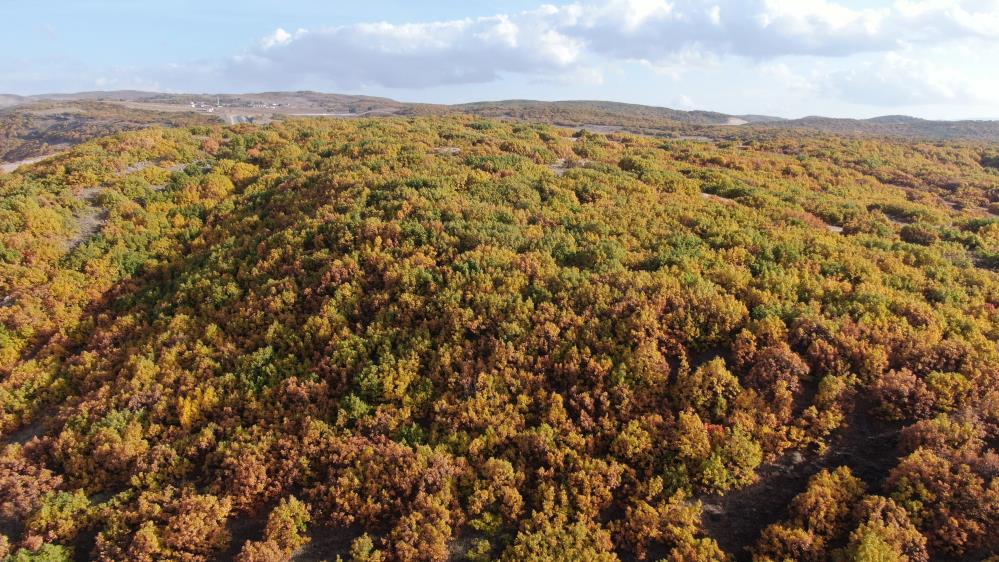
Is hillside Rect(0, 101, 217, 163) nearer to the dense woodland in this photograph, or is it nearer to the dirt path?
the dense woodland

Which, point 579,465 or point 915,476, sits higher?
point 915,476

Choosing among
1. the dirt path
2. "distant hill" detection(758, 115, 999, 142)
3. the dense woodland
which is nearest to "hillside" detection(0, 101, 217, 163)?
the dense woodland

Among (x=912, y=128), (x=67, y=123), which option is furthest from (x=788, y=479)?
(x=912, y=128)

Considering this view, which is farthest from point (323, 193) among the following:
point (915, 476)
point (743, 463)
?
point (915, 476)

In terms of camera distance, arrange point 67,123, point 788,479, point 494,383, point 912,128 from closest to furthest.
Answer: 1. point 788,479
2. point 494,383
3. point 67,123
4. point 912,128

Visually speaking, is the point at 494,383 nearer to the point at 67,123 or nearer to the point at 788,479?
the point at 788,479

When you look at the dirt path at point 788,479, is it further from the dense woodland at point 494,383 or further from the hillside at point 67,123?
the hillside at point 67,123

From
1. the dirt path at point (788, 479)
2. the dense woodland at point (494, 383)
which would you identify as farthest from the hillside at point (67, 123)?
the dirt path at point (788, 479)

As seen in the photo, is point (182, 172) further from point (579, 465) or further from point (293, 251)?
point (579, 465)
